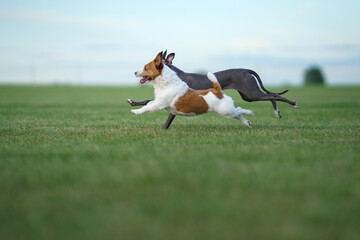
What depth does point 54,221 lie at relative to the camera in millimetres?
2752

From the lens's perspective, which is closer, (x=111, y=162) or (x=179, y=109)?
(x=111, y=162)

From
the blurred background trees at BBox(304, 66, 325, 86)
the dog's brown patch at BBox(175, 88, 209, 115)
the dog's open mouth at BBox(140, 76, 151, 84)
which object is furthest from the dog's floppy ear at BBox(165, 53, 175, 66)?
the blurred background trees at BBox(304, 66, 325, 86)

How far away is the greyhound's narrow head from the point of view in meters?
6.94

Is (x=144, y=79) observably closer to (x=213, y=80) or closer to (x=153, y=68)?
(x=153, y=68)

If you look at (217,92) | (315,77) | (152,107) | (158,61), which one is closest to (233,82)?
(217,92)

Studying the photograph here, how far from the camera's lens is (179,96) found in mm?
6977

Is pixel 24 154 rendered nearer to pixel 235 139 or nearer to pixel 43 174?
pixel 43 174

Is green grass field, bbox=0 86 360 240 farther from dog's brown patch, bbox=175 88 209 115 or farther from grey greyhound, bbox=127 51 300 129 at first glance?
grey greyhound, bbox=127 51 300 129

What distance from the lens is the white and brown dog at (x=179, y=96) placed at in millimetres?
6859

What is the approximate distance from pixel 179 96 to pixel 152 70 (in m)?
0.72

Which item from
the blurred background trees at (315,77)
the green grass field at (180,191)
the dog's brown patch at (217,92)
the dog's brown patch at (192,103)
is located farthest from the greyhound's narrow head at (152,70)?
the blurred background trees at (315,77)

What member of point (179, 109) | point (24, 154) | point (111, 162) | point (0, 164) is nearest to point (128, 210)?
point (111, 162)

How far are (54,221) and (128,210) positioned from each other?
557 mm

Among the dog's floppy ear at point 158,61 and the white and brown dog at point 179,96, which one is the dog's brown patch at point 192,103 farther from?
the dog's floppy ear at point 158,61
